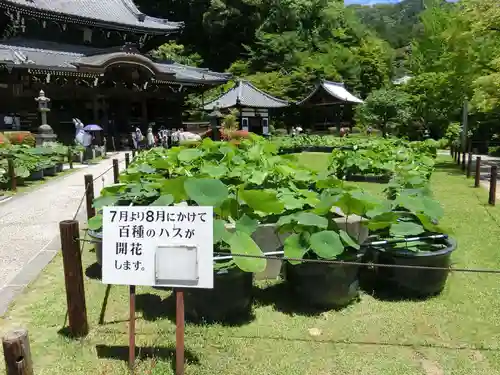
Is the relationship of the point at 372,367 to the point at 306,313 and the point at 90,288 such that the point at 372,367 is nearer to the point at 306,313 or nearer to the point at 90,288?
the point at 306,313

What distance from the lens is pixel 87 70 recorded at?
19750mm

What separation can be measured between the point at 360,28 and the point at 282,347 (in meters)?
52.5

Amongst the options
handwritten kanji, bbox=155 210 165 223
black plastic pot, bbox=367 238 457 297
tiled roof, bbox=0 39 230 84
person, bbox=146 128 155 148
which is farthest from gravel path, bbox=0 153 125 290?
person, bbox=146 128 155 148

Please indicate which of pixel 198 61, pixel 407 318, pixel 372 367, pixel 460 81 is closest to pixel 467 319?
pixel 407 318

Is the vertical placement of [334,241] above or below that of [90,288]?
above

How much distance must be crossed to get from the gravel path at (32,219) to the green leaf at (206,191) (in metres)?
2.34

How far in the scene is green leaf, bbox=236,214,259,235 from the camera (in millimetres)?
3964

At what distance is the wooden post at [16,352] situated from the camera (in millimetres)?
2443

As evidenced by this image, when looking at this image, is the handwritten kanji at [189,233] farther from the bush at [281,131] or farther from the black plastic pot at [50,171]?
the bush at [281,131]

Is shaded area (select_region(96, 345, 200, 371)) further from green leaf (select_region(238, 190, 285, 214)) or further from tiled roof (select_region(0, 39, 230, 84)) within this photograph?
tiled roof (select_region(0, 39, 230, 84))

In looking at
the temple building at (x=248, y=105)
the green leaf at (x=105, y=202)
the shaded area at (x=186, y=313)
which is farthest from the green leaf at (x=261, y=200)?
the temple building at (x=248, y=105)

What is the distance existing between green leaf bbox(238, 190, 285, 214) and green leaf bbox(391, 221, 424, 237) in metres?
1.09

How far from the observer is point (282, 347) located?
360 cm

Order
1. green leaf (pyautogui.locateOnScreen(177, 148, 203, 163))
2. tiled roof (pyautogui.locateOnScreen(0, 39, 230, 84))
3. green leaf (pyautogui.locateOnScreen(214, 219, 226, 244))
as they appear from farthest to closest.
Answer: tiled roof (pyautogui.locateOnScreen(0, 39, 230, 84))
green leaf (pyautogui.locateOnScreen(177, 148, 203, 163))
green leaf (pyautogui.locateOnScreen(214, 219, 226, 244))
